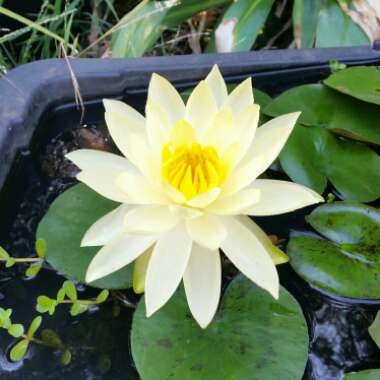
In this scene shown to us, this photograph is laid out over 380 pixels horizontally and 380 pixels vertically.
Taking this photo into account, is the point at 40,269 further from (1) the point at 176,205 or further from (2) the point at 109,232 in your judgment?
(1) the point at 176,205

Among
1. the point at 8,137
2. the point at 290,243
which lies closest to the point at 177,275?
the point at 290,243

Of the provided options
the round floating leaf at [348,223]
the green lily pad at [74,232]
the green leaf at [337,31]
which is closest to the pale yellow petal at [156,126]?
the green lily pad at [74,232]

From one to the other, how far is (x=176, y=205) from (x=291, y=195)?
0.15 m

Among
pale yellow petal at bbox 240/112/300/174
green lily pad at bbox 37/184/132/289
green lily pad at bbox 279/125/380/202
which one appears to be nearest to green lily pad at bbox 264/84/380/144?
green lily pad at bbox 279/125/380/202

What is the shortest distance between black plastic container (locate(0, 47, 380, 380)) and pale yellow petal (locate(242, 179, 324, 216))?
237 mm

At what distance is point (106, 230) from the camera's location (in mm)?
724

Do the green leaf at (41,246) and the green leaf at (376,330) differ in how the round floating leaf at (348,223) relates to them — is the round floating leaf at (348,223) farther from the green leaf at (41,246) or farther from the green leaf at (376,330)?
the green leaf at (41,246)

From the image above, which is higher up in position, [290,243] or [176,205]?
[176,205]

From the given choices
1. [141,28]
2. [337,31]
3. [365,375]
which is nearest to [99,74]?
→ [141,28]

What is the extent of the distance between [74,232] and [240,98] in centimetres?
34

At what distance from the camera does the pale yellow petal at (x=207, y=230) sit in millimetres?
627

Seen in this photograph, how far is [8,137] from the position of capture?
944 millimetres

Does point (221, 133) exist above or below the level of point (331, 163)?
above

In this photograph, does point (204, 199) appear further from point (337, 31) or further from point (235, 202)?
point (337, 31)
